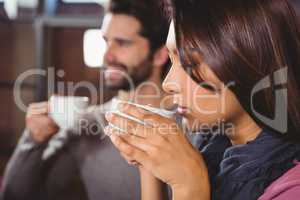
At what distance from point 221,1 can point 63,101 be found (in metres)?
0.50

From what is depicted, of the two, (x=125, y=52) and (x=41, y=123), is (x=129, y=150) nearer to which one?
(x=41, y=123)

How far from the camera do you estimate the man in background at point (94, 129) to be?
40.2 inches

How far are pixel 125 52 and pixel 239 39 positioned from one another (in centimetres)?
68

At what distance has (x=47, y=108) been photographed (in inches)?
40.3

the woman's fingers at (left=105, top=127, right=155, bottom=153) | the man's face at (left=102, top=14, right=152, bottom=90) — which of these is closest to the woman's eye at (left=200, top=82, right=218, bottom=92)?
the woman's fingers at (left=105, top=127, right=155, bottom=153)

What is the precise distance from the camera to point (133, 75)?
1200 millimetres

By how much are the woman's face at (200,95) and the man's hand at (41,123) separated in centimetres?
50

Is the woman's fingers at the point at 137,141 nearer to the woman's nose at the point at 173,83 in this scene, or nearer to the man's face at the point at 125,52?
the woman's nose at the point at 173,83

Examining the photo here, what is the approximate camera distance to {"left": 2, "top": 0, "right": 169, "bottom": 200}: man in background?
102 cm

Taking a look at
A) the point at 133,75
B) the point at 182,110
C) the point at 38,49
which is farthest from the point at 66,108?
the point at 38,49

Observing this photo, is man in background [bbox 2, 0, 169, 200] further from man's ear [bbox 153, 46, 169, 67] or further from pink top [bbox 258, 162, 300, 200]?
pink top [bbox 258, 162, 300, 200]

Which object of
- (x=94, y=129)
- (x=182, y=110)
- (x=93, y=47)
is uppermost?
(x=93, y=47)

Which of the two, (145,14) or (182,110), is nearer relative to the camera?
(182,110)

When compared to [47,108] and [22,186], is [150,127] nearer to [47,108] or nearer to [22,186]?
[47,108]
